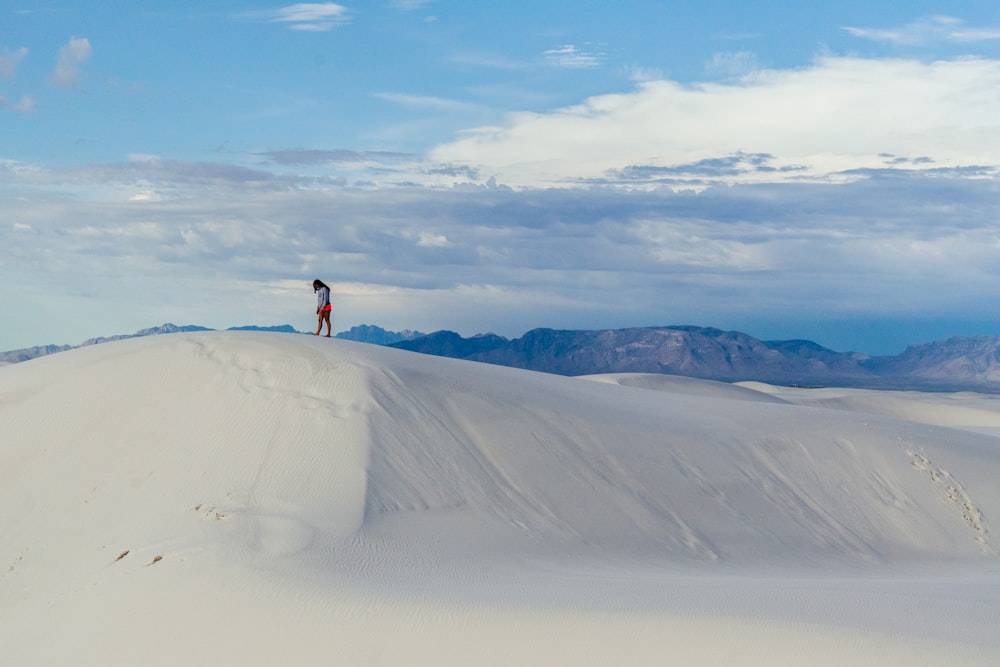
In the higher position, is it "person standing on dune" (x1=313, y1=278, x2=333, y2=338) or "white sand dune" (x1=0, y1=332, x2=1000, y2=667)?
"person standing on dune" (x1=313, y1=278, x2=333, y2=338)

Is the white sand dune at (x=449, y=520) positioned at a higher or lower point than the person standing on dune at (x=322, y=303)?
lower

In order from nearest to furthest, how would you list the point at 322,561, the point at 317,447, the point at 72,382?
the point at 322,561
the point at 317,447
the point at 72,382

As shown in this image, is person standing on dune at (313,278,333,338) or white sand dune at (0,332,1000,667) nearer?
white sand dune at (0,332,1000,667)

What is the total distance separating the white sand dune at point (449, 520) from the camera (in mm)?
9703

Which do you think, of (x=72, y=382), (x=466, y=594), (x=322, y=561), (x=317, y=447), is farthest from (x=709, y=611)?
(x=72, y=382)

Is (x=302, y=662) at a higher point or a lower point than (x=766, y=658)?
lower

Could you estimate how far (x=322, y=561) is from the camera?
12312 millimetres

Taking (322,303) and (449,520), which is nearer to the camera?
(449,520)

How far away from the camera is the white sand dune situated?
9.70 meters

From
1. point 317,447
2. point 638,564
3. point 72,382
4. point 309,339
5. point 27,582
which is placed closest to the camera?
point 27,582

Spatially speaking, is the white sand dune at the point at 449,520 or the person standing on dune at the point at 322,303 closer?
the white sand dune at the point at 449,520

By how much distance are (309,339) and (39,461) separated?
17.6 ft

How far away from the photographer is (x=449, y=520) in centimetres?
1445

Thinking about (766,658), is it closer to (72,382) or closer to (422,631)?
(422,631)
